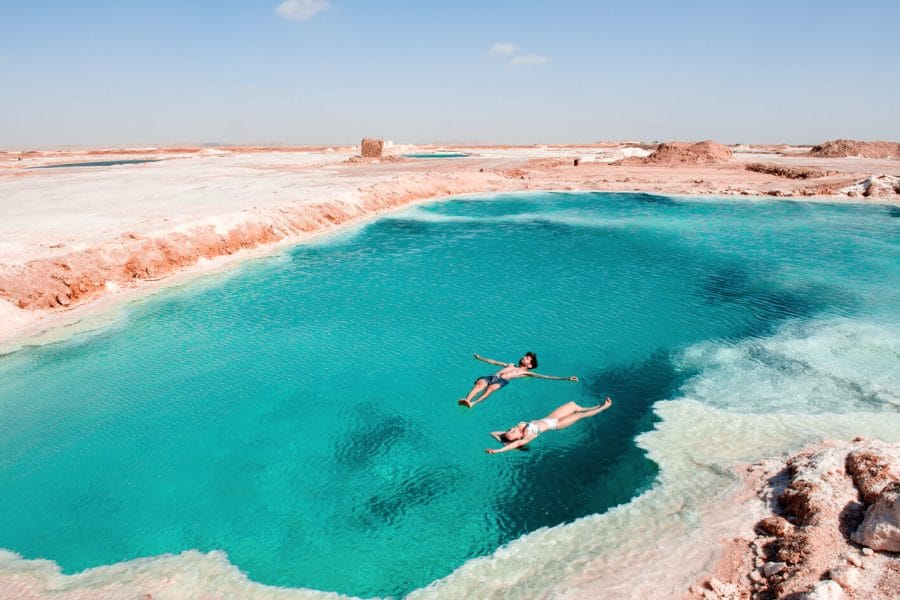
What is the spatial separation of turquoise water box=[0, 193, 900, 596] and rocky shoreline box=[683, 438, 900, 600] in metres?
2.21

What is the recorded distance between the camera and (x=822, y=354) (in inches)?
563

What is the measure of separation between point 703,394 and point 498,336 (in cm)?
599

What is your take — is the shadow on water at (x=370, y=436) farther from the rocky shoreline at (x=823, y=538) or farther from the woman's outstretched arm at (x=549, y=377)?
the rocky shoreline at (x=823, y=538)

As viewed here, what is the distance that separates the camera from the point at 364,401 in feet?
41.8

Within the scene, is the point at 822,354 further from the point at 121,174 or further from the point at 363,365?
the point at 121,174

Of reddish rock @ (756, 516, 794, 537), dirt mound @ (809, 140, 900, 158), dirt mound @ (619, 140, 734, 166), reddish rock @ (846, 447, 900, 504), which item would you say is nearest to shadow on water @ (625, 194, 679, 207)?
dirt mound @ (619, 140, 734, 166)

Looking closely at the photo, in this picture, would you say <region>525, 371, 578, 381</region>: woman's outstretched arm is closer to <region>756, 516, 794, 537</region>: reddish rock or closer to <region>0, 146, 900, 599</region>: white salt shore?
<region>0, 146, 900, 599</region>: white salt shore

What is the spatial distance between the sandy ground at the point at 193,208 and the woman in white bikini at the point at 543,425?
15.4 meters

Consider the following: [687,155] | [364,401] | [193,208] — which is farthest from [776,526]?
[687,155]

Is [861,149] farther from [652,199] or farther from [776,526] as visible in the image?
[776,526]

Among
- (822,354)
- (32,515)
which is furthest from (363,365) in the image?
(822,354)

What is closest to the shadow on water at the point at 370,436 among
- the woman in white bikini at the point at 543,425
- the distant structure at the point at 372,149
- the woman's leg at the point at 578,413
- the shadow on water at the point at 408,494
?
the shadow on water at the point at 408,494

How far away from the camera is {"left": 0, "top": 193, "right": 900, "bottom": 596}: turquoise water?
345 inches

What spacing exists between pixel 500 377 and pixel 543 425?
207 centimetres
